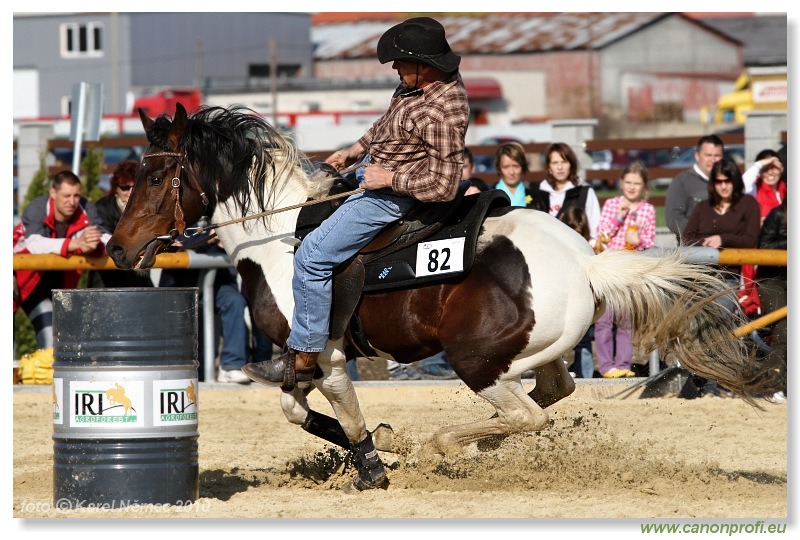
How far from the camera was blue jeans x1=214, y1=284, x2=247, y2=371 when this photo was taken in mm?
9680

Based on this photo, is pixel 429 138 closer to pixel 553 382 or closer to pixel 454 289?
pixel 454 289

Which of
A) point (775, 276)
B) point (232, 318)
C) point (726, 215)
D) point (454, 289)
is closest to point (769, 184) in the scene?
point (726, 215)

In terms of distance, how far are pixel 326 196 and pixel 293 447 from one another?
2257mm

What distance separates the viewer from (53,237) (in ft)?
31.4

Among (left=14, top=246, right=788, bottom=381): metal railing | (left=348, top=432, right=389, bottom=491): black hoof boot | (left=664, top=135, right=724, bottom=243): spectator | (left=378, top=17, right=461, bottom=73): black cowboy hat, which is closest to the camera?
(left=378, top=17, right=461, bottom=73): black cowboy hat

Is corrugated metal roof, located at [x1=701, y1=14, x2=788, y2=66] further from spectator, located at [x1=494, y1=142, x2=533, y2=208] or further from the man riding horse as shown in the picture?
the man riding horse

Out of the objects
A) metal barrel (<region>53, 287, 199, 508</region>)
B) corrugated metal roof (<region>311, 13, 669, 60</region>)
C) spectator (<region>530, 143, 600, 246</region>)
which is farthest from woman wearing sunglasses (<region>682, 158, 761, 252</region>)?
corrugated metal roof (<region>311, 13, 669, 60</region>)

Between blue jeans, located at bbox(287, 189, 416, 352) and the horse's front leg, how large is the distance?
262mm

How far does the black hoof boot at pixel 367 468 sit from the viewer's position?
6.52 meters

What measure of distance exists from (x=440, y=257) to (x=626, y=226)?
377cm

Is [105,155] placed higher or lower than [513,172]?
higher

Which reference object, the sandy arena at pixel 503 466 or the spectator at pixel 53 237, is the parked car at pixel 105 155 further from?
the sandy arena at pixel 503 466

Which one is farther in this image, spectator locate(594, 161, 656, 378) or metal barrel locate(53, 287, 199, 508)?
spectator locate(594, 161, 656, 378)
